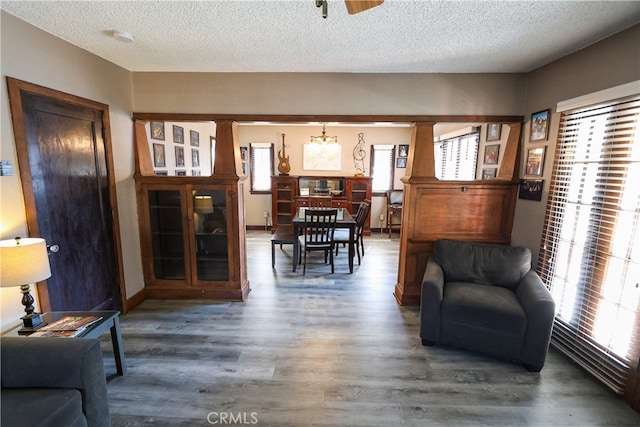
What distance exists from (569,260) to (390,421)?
1.94 metres

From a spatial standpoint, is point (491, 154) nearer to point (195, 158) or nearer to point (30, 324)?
point (195, 158)

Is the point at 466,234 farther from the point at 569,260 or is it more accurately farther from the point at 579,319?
the point at 579,319

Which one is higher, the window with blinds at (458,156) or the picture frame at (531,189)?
the window with blinds at (458,156)

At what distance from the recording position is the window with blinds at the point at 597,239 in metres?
1.83

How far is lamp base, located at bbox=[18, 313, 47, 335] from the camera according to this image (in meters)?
1.65

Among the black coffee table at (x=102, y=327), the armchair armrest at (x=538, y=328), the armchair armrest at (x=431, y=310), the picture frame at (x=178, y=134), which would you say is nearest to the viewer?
the black coffee table at (x=102, y=327)

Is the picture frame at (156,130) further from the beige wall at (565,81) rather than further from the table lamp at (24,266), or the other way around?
the beige wall at (565,81)

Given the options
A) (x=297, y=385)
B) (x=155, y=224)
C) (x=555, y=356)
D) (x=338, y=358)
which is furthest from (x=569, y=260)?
(x=155, y=224)

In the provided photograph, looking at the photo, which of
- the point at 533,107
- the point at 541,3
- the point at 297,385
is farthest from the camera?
the point at 533,107

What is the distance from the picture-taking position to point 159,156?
3.34 metres

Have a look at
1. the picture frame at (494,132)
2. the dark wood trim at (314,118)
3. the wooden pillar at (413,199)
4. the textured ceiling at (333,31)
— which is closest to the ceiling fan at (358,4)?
the textured ceiling at (333,31)

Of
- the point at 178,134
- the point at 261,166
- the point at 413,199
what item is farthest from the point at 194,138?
the point at 413,199

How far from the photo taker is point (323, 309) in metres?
2.97

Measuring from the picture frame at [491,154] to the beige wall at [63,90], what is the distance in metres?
4.05
